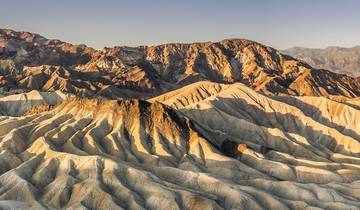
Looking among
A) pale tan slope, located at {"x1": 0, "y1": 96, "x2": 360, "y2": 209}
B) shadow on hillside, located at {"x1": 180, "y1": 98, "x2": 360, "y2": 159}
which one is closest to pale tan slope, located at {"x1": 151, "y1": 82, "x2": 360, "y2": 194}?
shadow on hillside, located at {"x1": 180, "y1": 98, "x2": 360, "y2": 159}

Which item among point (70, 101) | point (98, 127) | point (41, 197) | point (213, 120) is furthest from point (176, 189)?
point (213, 120)

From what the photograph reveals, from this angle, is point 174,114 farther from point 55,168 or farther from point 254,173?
point 55,168

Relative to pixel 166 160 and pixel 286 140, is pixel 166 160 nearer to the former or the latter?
pixel 166 160

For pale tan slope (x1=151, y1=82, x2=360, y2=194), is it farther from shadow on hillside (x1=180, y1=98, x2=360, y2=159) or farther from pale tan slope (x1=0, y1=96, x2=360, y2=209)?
pale tan slope (x1=0, y1=96, x2=360, y2=209)

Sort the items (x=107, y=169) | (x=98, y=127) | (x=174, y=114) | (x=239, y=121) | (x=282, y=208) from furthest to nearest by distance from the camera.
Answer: (x=239, y=121)
(x=174, y=114)
(x=98, y=127)
(x=107, y=169)
(x=282, y=208)

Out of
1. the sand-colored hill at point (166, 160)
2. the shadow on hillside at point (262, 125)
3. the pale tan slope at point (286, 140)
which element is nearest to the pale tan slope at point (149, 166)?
the sand-colored hill at point (166, 160)

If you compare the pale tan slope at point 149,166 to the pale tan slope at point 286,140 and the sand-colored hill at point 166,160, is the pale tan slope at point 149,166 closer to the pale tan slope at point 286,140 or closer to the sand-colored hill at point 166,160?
the sand-colored hill at point 166,160

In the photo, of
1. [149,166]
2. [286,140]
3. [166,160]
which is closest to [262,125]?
[286,140]
